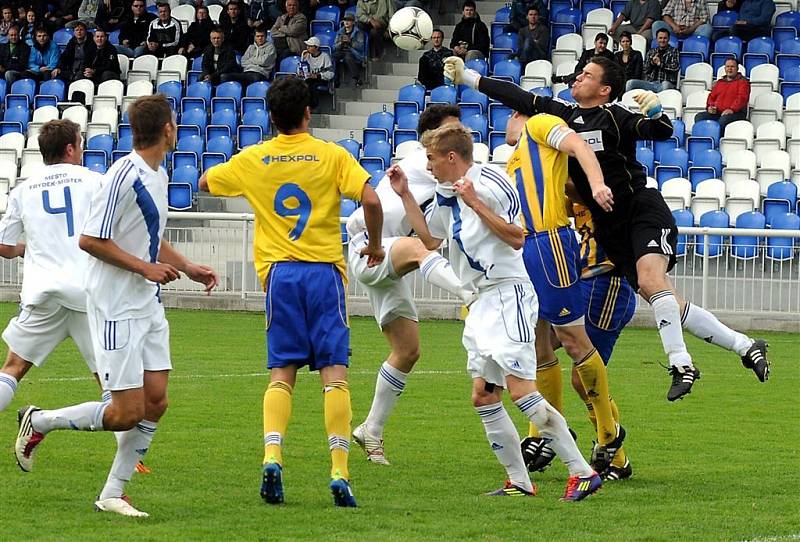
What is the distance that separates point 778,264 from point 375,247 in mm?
11581

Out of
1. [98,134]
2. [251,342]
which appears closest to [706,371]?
[251,342]

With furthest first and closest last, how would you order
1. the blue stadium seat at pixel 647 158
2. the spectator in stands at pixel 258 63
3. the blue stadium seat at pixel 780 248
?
the spectator in stands at pixel 258 63
the blue stadium seat at pixel 647 158
the blue stadium seat at pixel 780 248

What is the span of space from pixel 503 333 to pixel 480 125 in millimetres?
15853

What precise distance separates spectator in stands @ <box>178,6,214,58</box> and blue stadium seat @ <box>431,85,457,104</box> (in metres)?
5.10

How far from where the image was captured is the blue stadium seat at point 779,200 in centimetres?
1980

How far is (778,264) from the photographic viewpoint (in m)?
18.0

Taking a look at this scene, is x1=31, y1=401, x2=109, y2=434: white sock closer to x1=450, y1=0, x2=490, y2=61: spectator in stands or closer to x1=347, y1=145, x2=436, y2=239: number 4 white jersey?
x1=347, y1=145, x2=436, y2=239: number 4 white jersey

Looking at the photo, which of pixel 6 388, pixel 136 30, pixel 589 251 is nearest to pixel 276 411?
pixel 6 388

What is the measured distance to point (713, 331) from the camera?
904 centimetres

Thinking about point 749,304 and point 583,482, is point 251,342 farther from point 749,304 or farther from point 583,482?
point 583,482

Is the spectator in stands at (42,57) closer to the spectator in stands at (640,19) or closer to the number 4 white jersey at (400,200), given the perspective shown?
the spectator in stands at (640,19)

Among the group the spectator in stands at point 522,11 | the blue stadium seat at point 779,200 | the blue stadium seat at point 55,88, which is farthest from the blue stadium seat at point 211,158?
the blue stadium seat at point 779,200

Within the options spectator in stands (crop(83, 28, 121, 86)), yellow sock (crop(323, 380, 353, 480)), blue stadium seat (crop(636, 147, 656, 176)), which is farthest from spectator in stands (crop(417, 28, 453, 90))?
yellow sock (crop(323, 380, 353, 480))

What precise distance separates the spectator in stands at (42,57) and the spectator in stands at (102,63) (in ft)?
3.50
